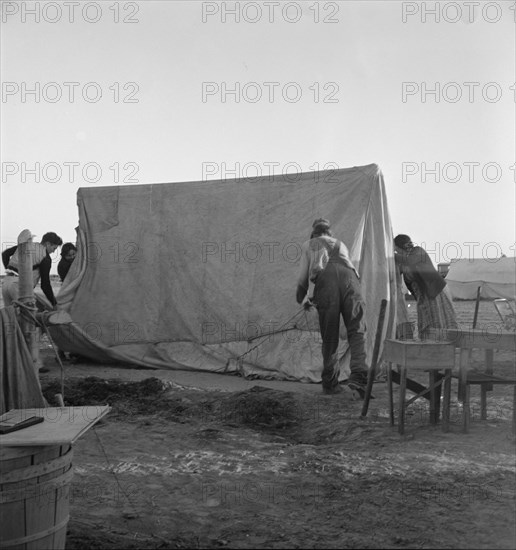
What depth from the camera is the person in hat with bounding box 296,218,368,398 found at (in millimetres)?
6672

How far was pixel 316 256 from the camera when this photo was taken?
268 inches

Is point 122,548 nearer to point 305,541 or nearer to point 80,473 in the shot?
point 305,541

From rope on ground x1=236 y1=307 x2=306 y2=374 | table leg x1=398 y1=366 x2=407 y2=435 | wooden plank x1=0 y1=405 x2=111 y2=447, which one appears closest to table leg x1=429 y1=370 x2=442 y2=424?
table leg x1=398 y1=366 x2=407 y2=435

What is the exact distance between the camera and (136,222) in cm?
905

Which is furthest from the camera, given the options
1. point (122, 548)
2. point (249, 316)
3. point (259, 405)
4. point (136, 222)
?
point (136, 222)

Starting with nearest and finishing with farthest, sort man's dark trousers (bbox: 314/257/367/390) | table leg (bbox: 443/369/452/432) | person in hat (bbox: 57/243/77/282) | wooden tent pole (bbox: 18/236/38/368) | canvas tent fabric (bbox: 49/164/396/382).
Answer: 1. wooden tent pole (bbox: 18/236/38/368)
2. table leg (bbox: 443/369/452/432)
3. man's dark trousers (bbox: 314/257/367/390)
4. canvas tent fabric (bbox: 49/164/396/382)
5. person in hat (bbox: 57/243/77/282)

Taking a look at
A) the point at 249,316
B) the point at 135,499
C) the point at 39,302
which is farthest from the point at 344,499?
the point at 39,302

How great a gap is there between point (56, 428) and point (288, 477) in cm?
172

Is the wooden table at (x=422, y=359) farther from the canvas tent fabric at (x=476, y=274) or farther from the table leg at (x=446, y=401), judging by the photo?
the canvas tent fabric at (x=476, y=274)

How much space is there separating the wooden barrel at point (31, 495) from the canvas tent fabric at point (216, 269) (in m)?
5.17

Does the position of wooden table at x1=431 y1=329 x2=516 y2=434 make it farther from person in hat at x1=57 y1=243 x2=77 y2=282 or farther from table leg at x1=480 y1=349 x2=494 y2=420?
person in hat at x1=57 y1=243 x2=77 y2=282

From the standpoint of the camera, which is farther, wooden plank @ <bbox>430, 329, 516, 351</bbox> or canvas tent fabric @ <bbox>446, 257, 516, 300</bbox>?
canvas tent fabric @ <bbox>446, 257, 516, 300</bbox>

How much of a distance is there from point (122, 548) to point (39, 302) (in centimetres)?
611

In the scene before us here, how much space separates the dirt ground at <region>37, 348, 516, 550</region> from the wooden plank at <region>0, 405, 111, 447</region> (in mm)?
604
